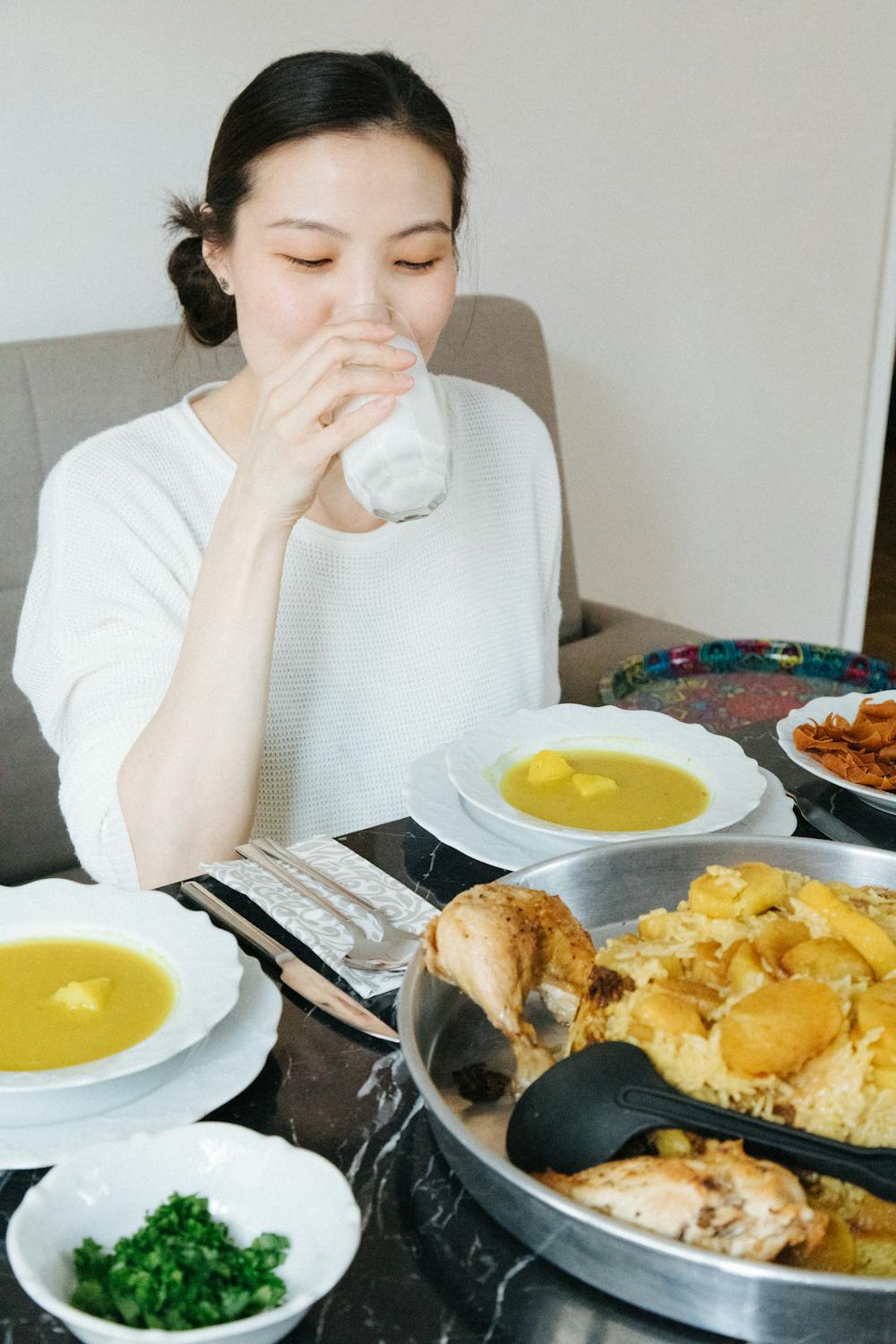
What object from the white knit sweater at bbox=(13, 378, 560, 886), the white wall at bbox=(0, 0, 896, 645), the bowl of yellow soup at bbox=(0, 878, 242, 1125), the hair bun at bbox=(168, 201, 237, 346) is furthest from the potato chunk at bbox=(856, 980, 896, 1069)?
the white wall at bbox=(0, 0, 896, 645)

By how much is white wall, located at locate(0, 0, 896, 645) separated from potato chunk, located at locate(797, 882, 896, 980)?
194cm

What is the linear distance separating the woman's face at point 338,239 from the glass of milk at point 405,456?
0.63ft

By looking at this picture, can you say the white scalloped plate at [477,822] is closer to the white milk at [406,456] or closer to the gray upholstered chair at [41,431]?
the white milk at [406,456]

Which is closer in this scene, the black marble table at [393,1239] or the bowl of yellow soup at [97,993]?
the black marble table at [393,1239]

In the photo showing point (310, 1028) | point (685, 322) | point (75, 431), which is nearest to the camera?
point (310, 1028)

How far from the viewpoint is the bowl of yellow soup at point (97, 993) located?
732 millimetres

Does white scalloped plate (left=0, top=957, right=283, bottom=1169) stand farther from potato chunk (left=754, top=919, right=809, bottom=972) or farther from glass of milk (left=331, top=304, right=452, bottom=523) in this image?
glass of milk (left=331, top=304, right=452, bottom=523)

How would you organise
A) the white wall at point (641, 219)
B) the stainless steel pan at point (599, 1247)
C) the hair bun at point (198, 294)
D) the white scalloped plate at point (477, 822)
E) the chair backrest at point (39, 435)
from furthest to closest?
1. the white wall at point (641, 219)
2. the chair backrest at point (39, 435)
3. the hair bun at point (198, 294)
4. the white scalloped plate at point (477, 822)
5. the stainless steel pan at point (599, 1247)

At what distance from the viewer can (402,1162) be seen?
2.37 feet

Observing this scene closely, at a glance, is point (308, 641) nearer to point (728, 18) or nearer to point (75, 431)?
point (75, 431)

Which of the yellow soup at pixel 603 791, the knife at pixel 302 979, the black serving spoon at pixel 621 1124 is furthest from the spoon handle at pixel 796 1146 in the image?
the yellow soup at pixel 603 791

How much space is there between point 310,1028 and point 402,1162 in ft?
0.49

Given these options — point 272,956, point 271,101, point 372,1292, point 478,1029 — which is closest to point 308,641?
point 271,101

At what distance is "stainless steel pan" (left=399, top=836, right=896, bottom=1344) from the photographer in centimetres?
54
